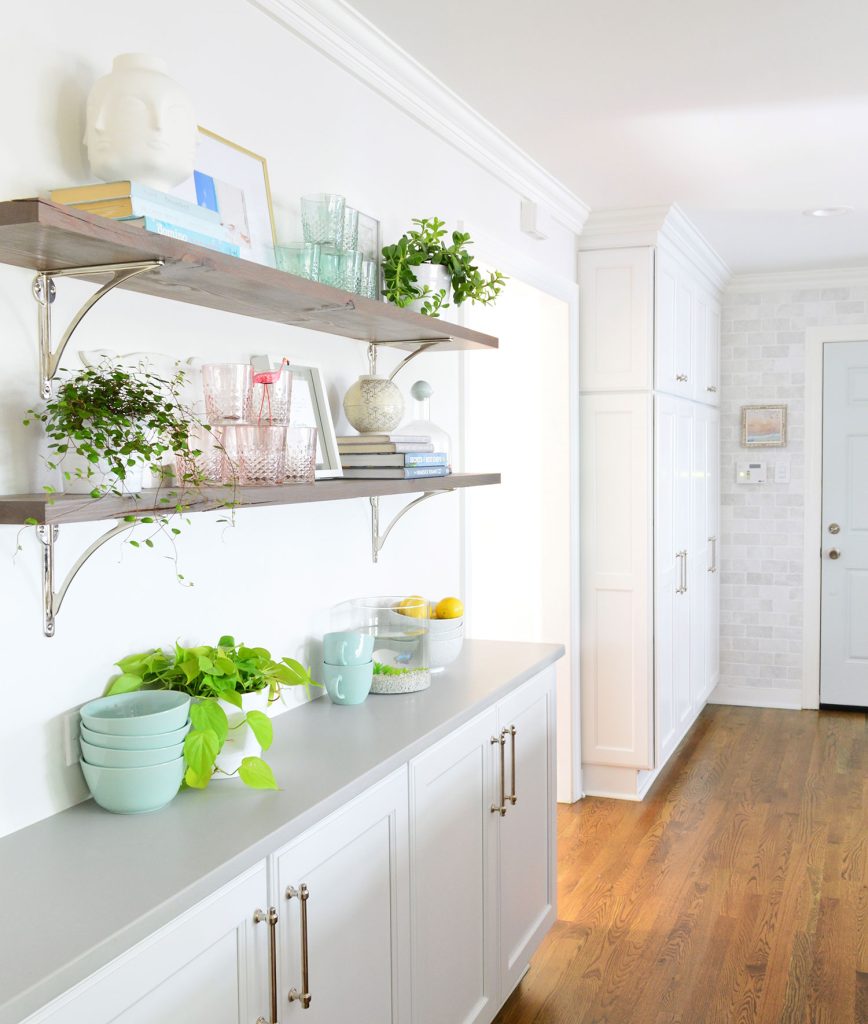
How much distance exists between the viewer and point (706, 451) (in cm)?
544

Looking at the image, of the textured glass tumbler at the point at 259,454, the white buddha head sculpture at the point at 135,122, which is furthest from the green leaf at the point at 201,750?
the white buddha head sculpture at the point at 135,122

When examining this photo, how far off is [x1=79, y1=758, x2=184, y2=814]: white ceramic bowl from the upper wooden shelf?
78cm

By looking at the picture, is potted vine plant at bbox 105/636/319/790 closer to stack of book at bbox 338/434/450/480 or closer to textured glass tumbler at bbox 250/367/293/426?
textured glass tumbler at bbox 250/367/293/426

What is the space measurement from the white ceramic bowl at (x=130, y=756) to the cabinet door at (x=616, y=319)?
3.06 m

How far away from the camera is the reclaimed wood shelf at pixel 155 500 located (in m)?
1.31

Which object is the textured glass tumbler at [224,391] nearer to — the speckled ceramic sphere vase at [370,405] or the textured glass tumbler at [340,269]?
the textured glass tumbler at [340,269]

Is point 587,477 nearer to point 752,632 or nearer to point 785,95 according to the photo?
point 785,95

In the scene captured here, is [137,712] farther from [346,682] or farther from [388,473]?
[388,473]

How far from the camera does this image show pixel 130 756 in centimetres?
153

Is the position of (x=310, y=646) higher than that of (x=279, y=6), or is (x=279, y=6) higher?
(x=279, y=6)

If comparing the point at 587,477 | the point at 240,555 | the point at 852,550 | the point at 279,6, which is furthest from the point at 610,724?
the point at 279,6

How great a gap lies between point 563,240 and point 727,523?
2562mm

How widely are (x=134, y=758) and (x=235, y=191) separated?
3.63 feet

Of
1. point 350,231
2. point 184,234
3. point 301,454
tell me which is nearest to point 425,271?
point 350,231
